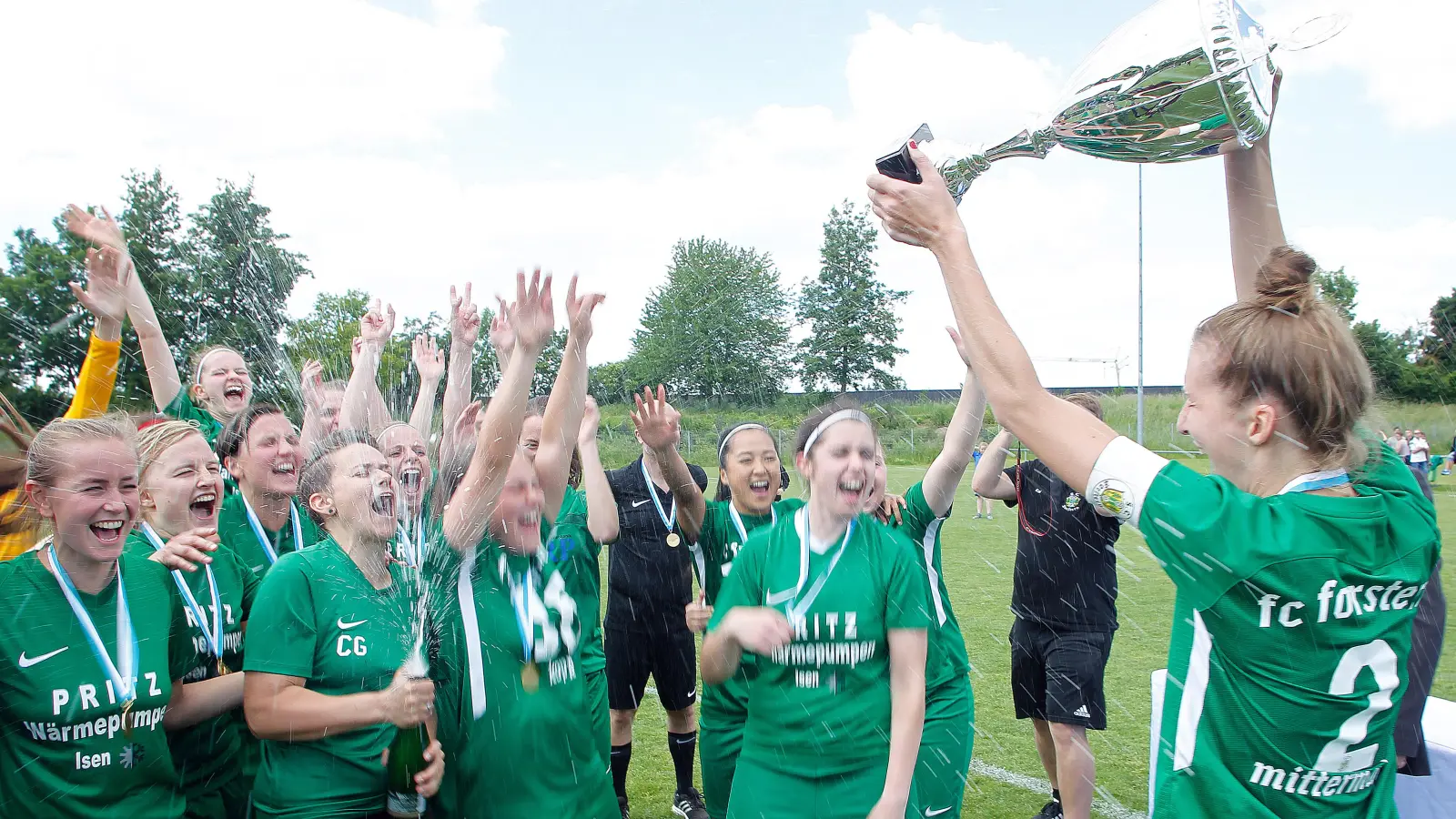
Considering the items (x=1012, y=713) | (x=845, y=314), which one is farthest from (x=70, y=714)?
(x=845, y=314)

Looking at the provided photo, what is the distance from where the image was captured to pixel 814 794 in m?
2.61

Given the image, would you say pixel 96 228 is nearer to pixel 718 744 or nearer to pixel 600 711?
pixel 600 711

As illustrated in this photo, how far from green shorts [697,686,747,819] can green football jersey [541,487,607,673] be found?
26.4 inches

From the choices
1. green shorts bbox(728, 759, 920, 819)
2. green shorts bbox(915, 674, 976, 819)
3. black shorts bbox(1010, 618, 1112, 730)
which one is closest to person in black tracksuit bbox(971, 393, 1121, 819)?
black shorts bbox(1010, 618, 1112, 730)

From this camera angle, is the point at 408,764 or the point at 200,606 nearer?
the point at 408,764

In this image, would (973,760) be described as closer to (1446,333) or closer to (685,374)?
→ (685,374)

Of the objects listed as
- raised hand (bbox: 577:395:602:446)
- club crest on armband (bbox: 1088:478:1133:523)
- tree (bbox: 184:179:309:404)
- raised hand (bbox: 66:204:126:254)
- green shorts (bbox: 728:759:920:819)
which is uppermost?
tree (bbox: 184:179:309:404)

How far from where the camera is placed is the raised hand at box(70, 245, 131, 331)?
12.2 ft

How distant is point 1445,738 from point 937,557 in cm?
207

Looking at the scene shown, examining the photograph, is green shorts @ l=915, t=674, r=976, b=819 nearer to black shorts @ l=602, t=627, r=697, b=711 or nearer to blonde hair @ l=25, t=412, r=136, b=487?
black shorts @ l=602, t=627, r=697, b=711

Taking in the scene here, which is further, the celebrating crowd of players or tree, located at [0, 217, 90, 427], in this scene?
tree, located at [0, 217, 90, 427]

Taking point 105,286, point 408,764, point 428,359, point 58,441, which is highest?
point 105,286

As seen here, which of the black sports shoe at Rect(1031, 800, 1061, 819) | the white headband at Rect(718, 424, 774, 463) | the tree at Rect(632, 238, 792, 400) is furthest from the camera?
the tree at Rect(632, 238, 792, 400)

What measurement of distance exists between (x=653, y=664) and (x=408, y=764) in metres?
2.99
